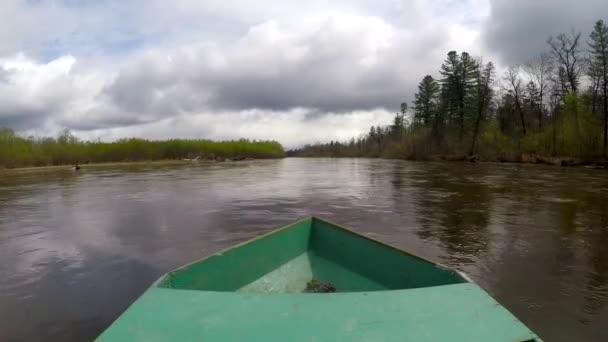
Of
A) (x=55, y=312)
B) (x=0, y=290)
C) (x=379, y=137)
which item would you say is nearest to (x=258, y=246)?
(x=55, y=312)

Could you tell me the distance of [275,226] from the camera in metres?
9.57

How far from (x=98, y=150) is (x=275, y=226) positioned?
91.5m

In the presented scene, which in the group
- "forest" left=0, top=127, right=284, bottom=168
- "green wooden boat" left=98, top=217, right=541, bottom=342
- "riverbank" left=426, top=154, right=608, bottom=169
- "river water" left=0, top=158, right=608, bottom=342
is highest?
A: "forest" left=0, top=127, right=284, bottom=168

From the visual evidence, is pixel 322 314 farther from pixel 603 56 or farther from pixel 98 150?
pixel 98 150

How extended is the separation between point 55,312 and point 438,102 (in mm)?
64822

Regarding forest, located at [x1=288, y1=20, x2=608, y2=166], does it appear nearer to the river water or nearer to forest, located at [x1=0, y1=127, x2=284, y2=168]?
the river water

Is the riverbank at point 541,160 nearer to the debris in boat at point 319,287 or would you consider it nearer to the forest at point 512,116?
the forest at point 512,116

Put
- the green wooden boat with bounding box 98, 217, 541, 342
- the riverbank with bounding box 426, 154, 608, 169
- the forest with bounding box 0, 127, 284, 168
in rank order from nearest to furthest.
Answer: the green wooden boat with bounding box 98, 217, 541, 342
the riverbank with bounding box 426, 154, 608, 169
the forest with bounding box 0, 127, 284, 168

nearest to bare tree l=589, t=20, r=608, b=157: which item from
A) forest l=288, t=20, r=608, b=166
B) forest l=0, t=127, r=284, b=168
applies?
forest l=288, t=20, r=608, b=166

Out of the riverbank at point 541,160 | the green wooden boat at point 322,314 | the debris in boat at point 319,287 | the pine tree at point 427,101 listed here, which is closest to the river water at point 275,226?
the green wooden boat at point 322,314

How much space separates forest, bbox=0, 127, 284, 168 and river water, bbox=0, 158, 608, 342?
60.0 metres

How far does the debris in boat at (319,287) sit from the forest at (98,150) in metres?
71.5

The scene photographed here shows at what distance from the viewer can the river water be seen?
4531 mm

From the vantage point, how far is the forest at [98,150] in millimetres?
61878
